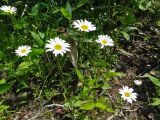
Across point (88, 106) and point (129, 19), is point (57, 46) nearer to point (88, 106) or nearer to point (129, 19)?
point (88, 106)

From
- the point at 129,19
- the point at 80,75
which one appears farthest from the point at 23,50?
the point at 129,19

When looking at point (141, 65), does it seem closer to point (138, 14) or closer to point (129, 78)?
point (129, 78)

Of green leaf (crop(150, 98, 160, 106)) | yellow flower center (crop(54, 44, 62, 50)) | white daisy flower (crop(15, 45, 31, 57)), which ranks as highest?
white daisy flower (crop(15, 45, 31, 57))

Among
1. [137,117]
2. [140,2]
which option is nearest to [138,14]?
[140,2]

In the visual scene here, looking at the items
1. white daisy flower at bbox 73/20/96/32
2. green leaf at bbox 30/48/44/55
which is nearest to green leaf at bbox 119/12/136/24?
white daisy flower at bbox 73/20/96/32

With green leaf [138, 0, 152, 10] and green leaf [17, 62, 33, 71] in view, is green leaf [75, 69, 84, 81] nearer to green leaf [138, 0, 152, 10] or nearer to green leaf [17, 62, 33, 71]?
green leaf [17, 62, 33, 71]
